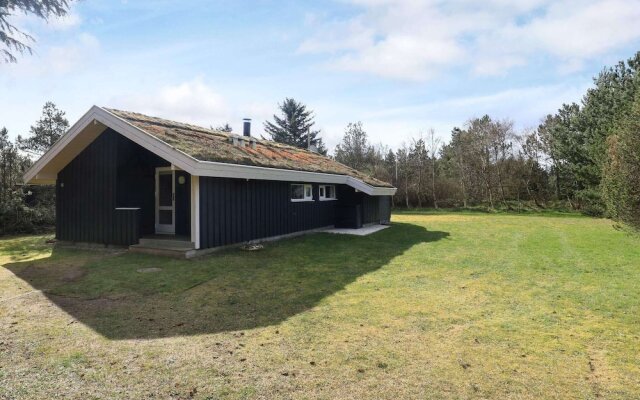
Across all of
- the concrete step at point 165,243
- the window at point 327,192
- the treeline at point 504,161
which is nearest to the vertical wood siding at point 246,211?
the concrete step at point 165,243

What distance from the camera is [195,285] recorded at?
23.3 ft

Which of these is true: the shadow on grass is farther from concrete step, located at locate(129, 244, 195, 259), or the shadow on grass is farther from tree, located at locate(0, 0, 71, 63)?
tree, located at locate(0, 0, 71, 63)

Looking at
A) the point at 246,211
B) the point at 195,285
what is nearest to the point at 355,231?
the point at 246,211

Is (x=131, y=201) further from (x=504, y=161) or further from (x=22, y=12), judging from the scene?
(x=504, y=161)

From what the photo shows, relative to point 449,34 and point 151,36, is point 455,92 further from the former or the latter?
point 151,36

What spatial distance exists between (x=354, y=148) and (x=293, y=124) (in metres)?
8.67

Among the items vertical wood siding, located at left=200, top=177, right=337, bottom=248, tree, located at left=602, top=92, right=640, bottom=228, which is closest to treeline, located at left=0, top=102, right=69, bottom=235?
vertical wood siding, located at left=200, top=177, right=337, bottom=248

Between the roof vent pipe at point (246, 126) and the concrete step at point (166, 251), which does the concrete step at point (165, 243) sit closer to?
the concrete step at point (166, 251)

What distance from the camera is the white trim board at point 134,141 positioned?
9.16 m

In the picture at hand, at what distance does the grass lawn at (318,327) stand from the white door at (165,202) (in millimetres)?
1968

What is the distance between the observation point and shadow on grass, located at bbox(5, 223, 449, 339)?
17.2ft

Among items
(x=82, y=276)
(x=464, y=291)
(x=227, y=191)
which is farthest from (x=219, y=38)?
(x=464, y=291)

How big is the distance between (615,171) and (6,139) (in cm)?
2212

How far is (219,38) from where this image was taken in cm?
1104
